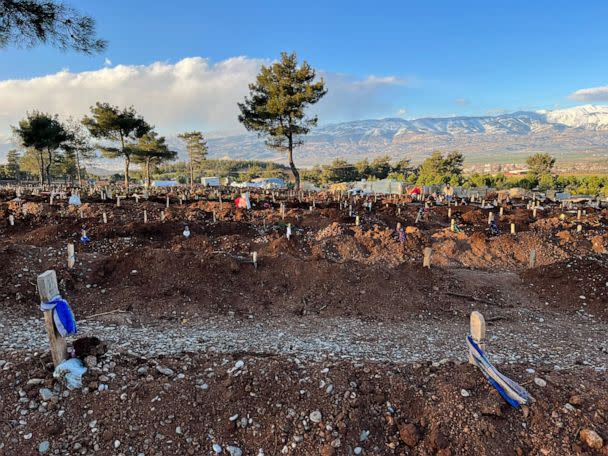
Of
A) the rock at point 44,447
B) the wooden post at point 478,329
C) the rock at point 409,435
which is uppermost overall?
the wooden post at point 478,329

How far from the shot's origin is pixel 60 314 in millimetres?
4371

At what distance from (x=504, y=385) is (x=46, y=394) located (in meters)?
4.94

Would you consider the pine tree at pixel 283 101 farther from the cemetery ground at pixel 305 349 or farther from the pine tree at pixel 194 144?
the pine tree at pixel 194 144

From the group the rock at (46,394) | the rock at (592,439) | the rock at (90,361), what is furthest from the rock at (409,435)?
the rock at (46,394)

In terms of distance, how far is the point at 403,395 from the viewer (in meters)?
4.23

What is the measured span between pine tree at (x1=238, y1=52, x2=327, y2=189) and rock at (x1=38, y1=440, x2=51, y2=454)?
29.1m

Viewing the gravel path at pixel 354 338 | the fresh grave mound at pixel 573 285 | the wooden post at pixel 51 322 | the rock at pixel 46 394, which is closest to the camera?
the rock at pixel 46 394

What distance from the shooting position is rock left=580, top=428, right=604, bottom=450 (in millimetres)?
3566

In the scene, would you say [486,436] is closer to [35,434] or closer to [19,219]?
[35,434]

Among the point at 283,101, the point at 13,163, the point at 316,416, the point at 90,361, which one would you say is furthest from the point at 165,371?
the point at 13,163

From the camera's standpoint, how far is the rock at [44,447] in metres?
3.59

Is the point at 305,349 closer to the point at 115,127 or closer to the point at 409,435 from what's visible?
the point at 409,435

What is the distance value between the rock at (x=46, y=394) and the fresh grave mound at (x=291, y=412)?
19mm

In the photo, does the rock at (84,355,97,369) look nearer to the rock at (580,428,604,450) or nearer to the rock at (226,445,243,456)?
the rock at (226,445,243,456)
